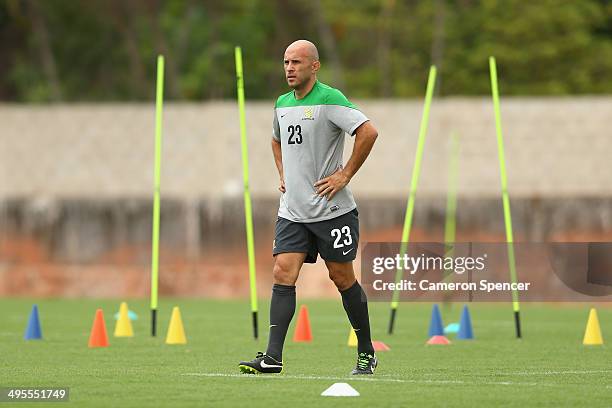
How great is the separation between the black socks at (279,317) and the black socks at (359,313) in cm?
39

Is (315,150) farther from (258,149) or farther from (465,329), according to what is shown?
(258,149)

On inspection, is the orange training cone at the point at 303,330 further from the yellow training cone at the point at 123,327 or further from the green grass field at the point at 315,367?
the yellow training cone at the point at 123,327

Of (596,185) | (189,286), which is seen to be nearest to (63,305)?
(189,286)

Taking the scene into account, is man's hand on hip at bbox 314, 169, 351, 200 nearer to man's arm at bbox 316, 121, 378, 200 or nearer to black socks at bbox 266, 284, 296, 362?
man's arm at bbox 316, 121, 378, 200

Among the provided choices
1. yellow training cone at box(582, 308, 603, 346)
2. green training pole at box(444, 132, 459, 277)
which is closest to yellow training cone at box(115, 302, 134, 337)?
yellow training cone at box(582, 308, 603, 346)

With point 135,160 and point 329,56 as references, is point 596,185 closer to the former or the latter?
point 135,160

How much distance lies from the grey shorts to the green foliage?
119ft

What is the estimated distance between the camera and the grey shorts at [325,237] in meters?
11.5

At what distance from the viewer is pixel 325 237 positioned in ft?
37.9

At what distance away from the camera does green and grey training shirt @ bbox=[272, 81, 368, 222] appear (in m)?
11.6

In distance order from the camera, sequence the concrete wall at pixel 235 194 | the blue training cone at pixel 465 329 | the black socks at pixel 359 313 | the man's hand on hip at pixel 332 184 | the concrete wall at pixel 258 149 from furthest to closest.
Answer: the concrete wall at pixel 258 149 < the concrete wall at pixel 235 194 < the blue training cone at pixel 465 329 < the black socks at pixel 359 313 < the man's hand on hip at pixel 332 184

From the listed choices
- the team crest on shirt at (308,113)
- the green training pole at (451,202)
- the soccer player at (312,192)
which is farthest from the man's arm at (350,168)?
the green training pole at (451,202)

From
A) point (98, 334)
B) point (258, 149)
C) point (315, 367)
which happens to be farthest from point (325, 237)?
point (258, 149)

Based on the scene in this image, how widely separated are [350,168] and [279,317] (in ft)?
3.82
